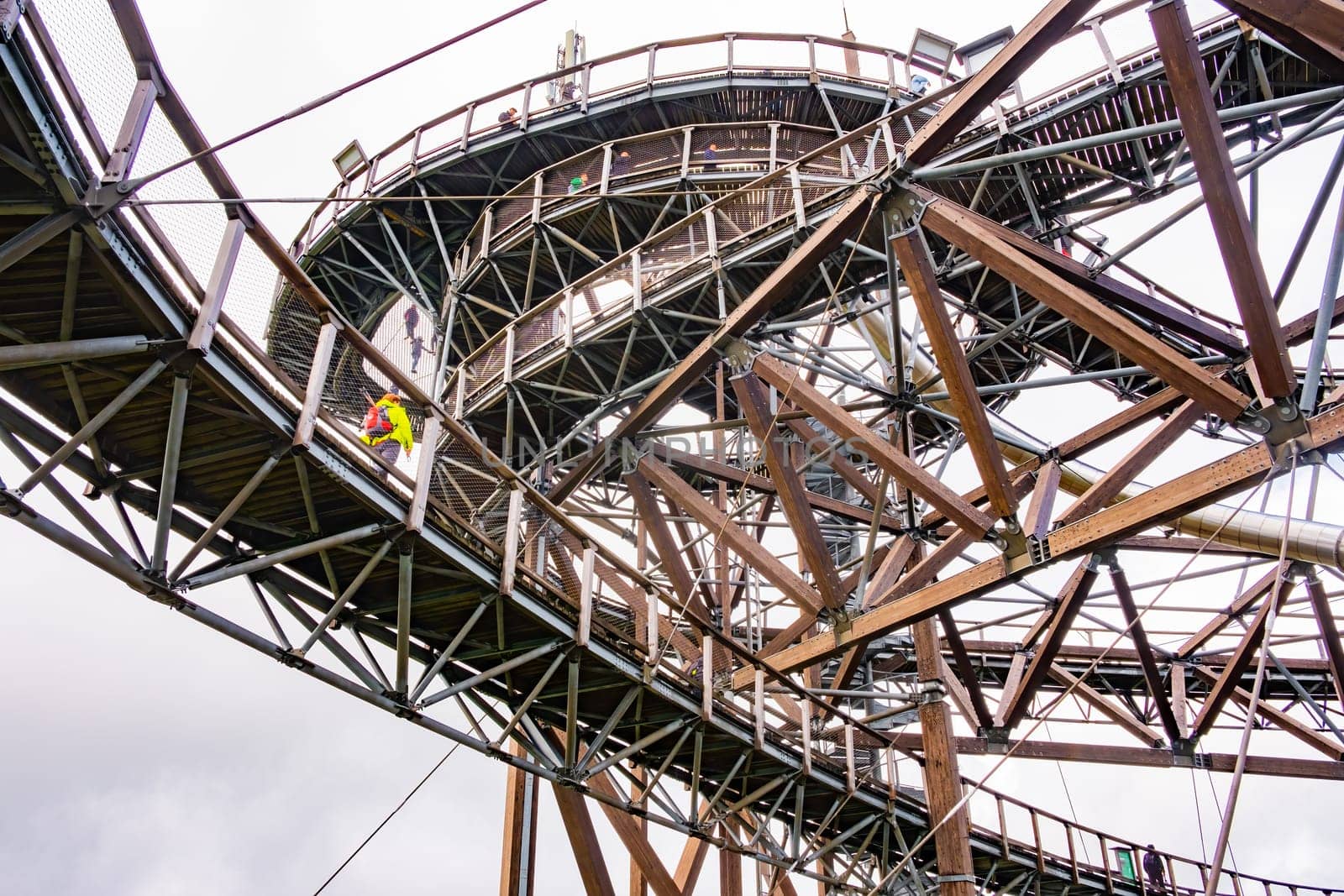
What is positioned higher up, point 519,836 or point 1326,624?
point 1326,624

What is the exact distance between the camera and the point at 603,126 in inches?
771

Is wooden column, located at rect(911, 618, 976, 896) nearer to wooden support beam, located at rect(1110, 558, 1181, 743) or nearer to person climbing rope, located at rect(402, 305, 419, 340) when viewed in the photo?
wooden support beam, located at rect(1110, 558, 1181, 743)

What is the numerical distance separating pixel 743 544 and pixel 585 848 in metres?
4.13

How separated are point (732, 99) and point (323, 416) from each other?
45.5 ft

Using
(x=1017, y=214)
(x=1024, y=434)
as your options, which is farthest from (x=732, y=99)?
(x=1024, y=434)

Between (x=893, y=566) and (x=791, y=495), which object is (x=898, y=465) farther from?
(x=893, y=566)

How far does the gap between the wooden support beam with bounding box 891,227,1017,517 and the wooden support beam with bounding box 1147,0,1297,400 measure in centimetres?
233

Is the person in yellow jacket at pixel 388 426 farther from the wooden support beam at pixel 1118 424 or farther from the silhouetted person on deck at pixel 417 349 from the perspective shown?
the silhouetted person on deck at pixel 417 349

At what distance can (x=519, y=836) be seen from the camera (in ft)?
46.7

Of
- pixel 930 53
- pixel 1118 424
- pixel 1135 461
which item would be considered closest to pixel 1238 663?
pixel 1118 424

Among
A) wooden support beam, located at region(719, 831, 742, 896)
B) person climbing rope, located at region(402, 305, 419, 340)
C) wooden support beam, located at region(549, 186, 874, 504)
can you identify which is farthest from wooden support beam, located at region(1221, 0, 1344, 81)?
person climbing rope, located at region(402, 305, 419, 340)

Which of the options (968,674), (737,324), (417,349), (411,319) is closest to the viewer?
(737,324)

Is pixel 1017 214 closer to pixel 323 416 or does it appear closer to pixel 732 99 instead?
pixel 732 99

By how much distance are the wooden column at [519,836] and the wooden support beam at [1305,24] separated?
38.2 ft
